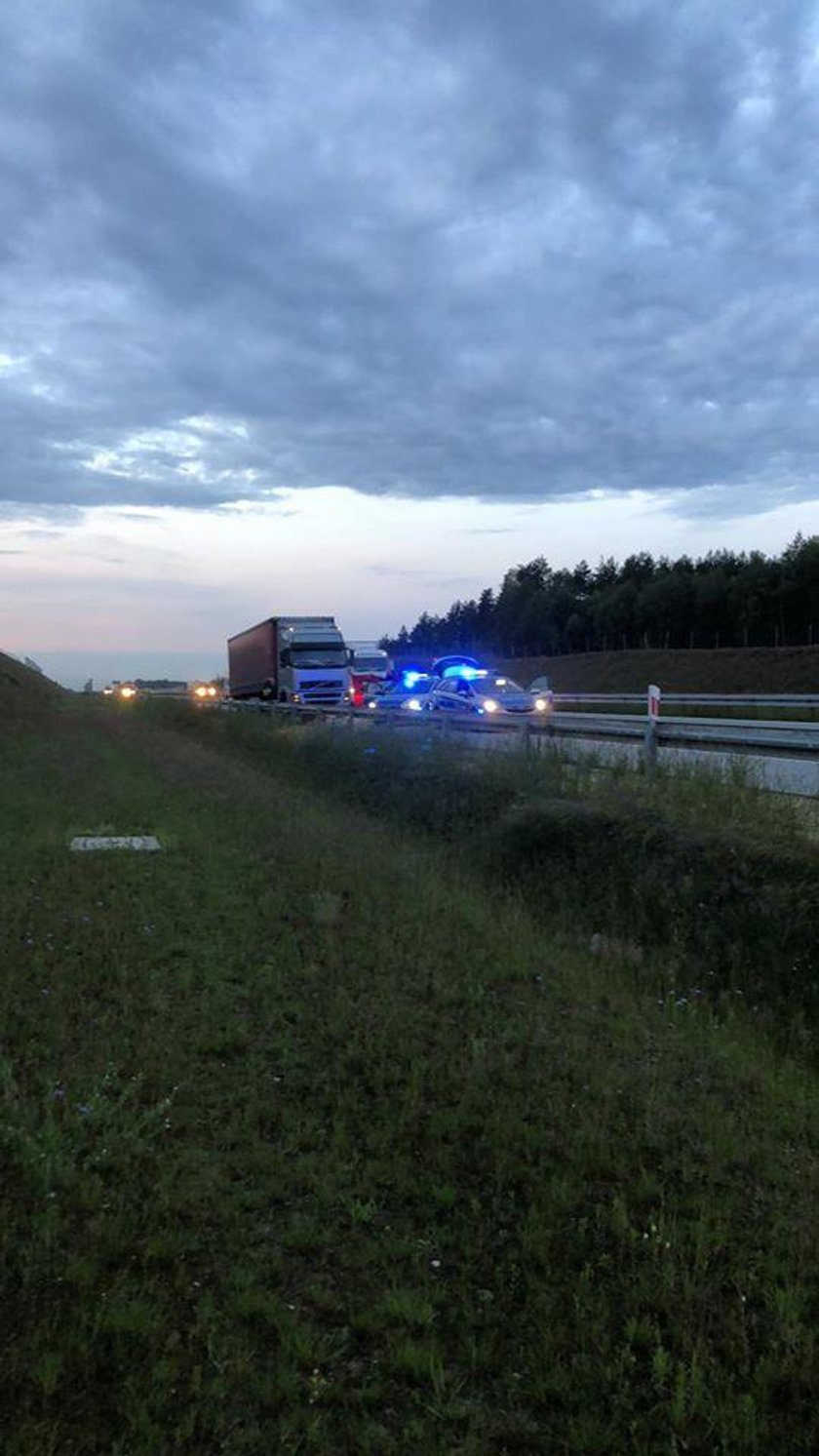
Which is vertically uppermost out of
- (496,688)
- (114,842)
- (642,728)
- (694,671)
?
(694,671)

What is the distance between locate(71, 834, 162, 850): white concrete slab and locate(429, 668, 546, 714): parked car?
52.0 ft

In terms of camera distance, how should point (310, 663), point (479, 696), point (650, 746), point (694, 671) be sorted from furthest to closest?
1. point (694, 671)
2. point (310, 663)
3. point (479, 696)
4. point (650, 746)

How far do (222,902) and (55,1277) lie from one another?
17.0 feet

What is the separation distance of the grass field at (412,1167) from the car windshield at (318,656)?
32762 mm

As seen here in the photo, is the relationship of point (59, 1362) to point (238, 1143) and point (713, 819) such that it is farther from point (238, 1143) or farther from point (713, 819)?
point (713, 819)

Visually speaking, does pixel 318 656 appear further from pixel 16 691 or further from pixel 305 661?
pixel 16 691

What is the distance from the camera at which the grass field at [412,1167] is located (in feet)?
9.44

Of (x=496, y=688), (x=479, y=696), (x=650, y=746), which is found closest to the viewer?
(x=650, y=746)

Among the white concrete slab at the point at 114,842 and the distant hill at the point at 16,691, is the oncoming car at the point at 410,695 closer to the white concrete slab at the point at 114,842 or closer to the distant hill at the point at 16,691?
the distant hill at the point at 16,691

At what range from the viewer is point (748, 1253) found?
3496mm

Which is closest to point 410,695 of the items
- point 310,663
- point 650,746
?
point 310,663

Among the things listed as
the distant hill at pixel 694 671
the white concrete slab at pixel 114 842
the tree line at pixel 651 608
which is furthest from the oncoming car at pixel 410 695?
the tree line at pixel 651 608

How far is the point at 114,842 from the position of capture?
11.2 meters

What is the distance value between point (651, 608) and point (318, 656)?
2573 inches
